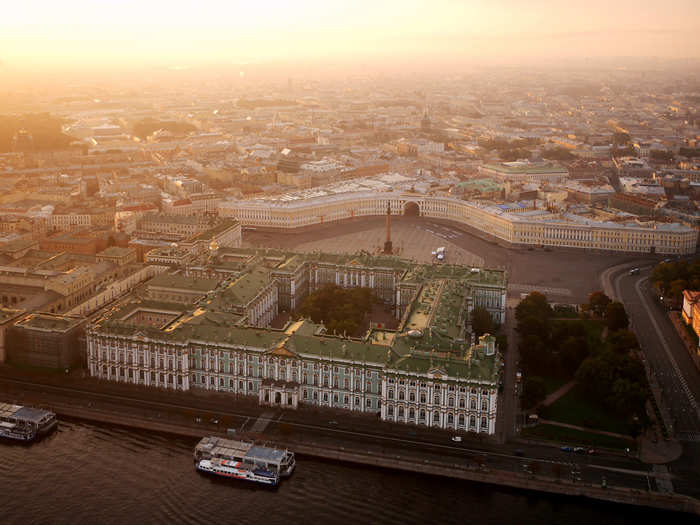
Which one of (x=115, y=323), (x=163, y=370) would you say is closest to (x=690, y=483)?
(x=163, y=370)

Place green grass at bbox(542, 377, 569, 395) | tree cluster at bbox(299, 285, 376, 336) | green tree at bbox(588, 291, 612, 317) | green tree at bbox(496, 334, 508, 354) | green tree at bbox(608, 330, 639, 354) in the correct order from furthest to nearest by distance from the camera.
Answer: green tree at bbox(588, 291, 612, 317), tree cluster at bbox(299, 285, 376, 336), green tree at bbox(496, 334, 508, 354), green tree at bbox(608, 330, 639, 354), green grass at bbox(542, 377, 569, 395)

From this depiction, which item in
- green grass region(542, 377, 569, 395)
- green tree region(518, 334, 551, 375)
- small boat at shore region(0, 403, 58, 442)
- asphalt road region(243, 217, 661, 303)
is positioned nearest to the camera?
small boat at shore region(0, 403, 58, 442)

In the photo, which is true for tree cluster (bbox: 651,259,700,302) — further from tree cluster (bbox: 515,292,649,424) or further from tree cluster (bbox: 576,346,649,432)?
tree cluster (bbox: 576,346,649,432)

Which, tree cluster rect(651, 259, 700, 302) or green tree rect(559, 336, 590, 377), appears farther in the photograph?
tree cluster rect(651, 259, 700, 302)

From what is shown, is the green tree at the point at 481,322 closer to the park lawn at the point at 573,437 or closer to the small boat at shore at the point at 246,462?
the park lawn at the point at 573,437

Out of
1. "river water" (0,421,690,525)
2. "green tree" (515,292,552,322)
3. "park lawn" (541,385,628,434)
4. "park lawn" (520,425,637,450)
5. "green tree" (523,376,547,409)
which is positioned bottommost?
"river water" (0,421,690,525)

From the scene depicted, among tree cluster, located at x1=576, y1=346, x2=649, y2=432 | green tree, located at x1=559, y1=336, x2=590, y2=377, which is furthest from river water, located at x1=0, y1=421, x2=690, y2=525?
green tree, located at x1=559, y1=336, x2=590, y2=377

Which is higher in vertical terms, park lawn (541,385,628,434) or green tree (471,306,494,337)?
green tree (471,306,494,337)
